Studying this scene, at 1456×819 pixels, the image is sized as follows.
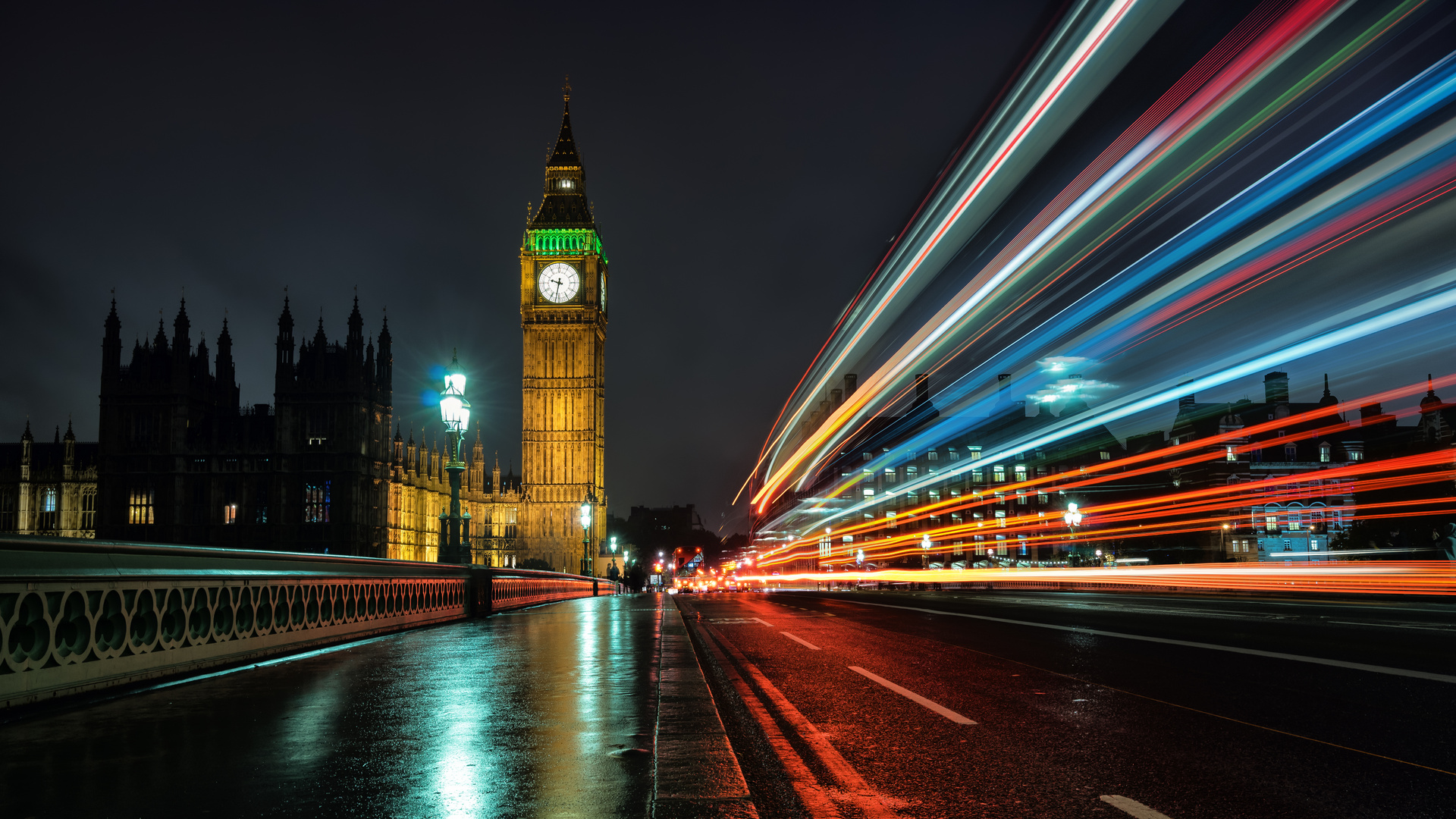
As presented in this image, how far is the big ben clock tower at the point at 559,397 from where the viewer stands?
334 feet

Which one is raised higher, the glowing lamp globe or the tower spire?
the tower spire

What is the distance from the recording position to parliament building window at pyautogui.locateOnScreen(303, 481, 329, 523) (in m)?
73.6

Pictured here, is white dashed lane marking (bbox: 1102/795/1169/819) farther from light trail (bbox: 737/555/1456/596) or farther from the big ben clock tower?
the big ben clock tower

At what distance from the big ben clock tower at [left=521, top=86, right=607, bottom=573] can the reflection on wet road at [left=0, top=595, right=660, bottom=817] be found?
94074 mm

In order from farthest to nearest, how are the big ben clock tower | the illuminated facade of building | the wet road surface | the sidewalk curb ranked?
the big ben clock tower, the illuminated facade of building, the wet road surface, the sidewalk curb

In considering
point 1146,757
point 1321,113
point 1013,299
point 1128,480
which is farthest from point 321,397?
point 1146,757

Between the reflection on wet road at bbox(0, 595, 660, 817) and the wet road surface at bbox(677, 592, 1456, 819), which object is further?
the wet road surface at bbox(677, 592, 1456, 819)

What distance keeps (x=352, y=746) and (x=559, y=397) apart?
9981 centimetres

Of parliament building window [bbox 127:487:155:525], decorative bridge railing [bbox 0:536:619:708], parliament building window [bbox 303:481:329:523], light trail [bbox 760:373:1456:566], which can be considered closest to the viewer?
decorative bridge railing [bbox 0:536:619:708]

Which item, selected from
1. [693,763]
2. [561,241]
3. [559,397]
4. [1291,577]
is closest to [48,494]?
[559,397]

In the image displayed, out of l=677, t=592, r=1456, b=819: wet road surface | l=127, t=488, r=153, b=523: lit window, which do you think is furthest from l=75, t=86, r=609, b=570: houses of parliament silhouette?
l=677, t=592, r=1456, b=819: wet road surface

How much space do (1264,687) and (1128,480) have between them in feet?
257

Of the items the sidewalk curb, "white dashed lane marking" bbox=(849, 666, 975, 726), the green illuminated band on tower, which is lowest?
"white dashed lane marking" bbox=(849, 666, 975, 726)

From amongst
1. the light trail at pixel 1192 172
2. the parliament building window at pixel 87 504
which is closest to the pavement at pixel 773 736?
the light trail at pixel 1192 172
